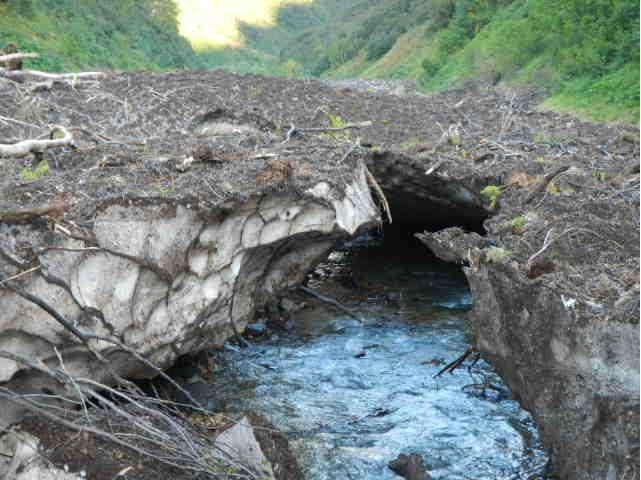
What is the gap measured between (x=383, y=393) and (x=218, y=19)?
6437 cm

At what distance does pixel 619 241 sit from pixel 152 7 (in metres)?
37.6

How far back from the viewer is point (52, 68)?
20.0 metres

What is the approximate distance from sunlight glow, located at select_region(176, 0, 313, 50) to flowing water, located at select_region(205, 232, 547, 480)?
1990 inches

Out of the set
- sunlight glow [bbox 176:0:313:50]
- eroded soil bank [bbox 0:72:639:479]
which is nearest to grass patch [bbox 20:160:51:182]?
eroded soil bank [bbox 0:72:639:479]

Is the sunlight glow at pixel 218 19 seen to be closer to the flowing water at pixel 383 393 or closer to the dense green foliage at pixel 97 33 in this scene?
the dense green foliage at pixel 97 33

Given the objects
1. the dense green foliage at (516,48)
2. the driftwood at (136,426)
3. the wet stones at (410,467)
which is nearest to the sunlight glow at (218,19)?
the dense green foliage at (516,48)

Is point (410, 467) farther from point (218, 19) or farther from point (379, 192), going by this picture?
point (218, 19)

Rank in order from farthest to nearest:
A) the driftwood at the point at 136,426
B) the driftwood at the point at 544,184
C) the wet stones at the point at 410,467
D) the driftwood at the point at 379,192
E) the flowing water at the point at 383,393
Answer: the driftwood at the point at 379,192, the driftwood at the point at 544,184, the flowing water at the point at 383,393, the wet stones at the point at 410,467, the driftwood at the point at 136,426

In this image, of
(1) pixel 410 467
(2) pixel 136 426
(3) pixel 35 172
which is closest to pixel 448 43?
(3) pixel 35 172

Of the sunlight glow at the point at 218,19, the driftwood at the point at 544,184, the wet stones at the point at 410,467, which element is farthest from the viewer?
the sunlight glow at the point at 218,19

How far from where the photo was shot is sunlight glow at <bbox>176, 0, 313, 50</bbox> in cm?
6172

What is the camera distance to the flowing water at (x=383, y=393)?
652 centimetres

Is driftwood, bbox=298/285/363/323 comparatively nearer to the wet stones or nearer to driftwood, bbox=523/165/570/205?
driftwood, bbox=523/165/570/205

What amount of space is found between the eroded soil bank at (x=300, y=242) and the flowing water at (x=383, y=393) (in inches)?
34.0
